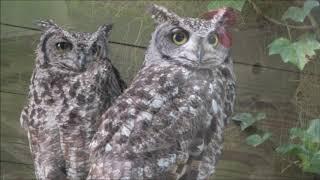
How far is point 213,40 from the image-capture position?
49.6 inches

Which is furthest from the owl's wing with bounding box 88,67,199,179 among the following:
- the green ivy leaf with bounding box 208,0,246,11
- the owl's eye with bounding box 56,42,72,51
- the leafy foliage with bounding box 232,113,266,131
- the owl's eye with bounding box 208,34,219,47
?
the leafy foliage with bounding box 232,113,266,131

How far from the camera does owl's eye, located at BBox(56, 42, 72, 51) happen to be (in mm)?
1374

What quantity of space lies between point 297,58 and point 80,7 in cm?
73

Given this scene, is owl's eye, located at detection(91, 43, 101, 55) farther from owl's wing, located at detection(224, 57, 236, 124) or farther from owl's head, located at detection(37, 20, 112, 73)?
owl's wing, located at detection(224, 57, 236, 124)

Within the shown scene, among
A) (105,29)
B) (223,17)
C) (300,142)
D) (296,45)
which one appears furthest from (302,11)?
(105,29)

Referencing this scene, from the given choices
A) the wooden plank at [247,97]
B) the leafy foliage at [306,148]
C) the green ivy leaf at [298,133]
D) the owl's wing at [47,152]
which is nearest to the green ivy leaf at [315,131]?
the leafy foliage at [306,148]

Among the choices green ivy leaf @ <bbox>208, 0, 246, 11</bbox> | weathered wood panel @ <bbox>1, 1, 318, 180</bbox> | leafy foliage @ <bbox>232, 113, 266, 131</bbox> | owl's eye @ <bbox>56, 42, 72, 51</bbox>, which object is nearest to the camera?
owl's eye @ <bbox>56, 42, 72, 51</bbox>

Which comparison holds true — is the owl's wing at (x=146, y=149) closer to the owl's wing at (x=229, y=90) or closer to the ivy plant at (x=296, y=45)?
the owl's wing at (x=229, y=90)

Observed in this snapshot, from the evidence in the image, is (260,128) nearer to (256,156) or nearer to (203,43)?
(256,156)

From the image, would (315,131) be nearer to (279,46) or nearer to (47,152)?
(279,46)

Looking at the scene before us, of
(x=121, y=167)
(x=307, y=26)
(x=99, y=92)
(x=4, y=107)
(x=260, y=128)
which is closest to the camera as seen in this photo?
(x=121, y=167)

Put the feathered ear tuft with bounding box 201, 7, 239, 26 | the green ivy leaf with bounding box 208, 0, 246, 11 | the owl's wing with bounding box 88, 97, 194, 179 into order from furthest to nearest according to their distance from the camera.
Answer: the green ivy leaf with bounding box 208, 0, 246, 11, the feathered ear tuft with bounding box 201, 7, 239, 26, the owl's wing with bounding box 88, 97, 194, 179

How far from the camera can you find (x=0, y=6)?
1.90 m

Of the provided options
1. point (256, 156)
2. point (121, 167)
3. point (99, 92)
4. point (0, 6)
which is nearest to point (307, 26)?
point (256, 156)
